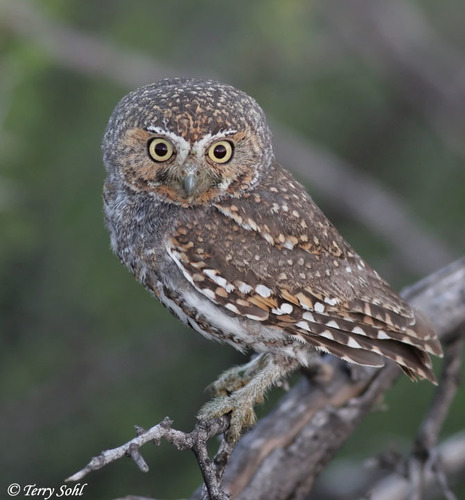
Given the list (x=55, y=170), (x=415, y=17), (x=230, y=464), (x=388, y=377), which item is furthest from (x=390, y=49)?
(x=230, y=464)

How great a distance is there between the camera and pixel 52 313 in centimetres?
775

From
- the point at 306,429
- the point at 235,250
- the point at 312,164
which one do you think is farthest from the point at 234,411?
the point at 312,164

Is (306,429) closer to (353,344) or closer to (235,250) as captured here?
(353,344)

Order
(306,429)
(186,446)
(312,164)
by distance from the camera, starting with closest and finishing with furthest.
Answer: (186,446)
(306,429)
(312,164)

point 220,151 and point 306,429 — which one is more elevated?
point 220,151

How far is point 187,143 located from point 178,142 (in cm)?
4

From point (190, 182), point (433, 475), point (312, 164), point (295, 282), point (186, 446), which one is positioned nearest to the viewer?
point (186, 446)

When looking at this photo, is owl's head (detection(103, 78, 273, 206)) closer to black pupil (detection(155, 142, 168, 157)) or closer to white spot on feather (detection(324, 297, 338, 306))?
black pupil (detection(155, 142, 168, 157))

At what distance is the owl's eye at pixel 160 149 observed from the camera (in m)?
4.16

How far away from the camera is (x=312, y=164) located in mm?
7859

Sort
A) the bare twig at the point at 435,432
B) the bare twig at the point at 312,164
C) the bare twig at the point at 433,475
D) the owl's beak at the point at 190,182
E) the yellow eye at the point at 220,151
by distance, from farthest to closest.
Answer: the bare twig at the point at 312,164, the bare twig at the point at 433,475, the bare twig at the point at 435,432, the yellow eye at the point at 220,151, the owl's beak at the point at 190,182

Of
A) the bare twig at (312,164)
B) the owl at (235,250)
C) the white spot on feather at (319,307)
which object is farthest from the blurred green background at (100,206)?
the white spot on feather at (319,307)

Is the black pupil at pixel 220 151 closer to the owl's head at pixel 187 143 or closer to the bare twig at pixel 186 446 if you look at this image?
the owl's head at pixel 187 143

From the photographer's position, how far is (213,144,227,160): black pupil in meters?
4.23
